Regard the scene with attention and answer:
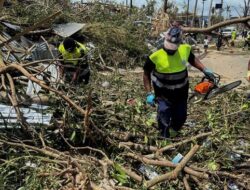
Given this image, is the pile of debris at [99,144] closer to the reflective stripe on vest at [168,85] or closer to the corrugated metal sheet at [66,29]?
the reflective stripe on vest at [168,85]

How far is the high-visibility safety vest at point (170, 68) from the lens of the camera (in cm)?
454

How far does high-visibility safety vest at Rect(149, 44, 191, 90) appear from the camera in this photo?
454cm

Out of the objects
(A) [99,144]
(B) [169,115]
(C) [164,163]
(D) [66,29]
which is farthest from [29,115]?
(D) [66,29]

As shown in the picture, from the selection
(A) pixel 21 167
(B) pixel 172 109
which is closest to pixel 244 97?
(B) pixel 172 109

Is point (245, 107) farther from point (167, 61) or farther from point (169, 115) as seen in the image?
point (167, 61)

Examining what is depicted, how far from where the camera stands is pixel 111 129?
4543mm

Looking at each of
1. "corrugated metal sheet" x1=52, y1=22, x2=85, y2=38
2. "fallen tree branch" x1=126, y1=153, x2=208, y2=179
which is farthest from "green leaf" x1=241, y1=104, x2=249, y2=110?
"corrugated metal sheet" x1=52, y1=22, x2=85, y2=38

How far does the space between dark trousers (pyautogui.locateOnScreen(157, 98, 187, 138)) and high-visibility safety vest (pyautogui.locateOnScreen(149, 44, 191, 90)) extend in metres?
0.18

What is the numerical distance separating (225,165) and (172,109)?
3.21 feet

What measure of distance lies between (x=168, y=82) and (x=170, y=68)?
144 millimetres

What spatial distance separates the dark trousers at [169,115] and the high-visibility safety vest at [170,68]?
18 centimetres

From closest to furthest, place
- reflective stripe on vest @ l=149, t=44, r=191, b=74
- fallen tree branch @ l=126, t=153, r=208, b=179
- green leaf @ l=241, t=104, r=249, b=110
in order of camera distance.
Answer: fallen tree branch @ l=126, t=153, r=208, b=179, reflective stripe on vest @ l=149, t=44, r=191, b=74, green leaf @ l=241, t=104, r=249, b=110

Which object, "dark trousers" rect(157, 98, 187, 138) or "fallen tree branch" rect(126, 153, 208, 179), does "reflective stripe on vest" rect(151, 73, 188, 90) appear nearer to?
"dark trousers" rect(157, 98, 187, 138)

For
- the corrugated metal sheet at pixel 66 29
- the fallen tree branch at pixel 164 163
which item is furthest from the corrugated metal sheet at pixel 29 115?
the corrugated metal sheet at pixel 66 29
